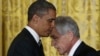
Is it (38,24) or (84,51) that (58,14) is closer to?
(38,24)

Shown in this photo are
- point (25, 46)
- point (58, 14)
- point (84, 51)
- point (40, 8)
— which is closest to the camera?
point (84, 51)

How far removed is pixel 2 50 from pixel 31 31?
1.77 meters

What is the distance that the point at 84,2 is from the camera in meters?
3.79

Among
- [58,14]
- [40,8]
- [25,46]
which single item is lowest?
[58,14]

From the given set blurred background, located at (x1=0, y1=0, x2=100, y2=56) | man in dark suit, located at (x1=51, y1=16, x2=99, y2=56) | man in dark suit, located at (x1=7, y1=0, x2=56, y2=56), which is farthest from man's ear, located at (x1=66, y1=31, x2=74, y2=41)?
blurred background, located at (x1=0, y1=0, x2=100, y2=56)

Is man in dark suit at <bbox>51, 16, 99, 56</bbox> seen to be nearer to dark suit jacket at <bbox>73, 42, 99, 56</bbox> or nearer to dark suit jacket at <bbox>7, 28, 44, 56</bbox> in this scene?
dark suit jacket at <bbox>73, 42, 99, 56</bbox>

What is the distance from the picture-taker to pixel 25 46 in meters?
2.15

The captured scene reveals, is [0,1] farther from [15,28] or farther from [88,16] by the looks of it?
[88,16]

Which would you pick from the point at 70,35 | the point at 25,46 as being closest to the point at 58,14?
the point at 25,46

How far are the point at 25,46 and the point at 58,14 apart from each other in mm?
1708

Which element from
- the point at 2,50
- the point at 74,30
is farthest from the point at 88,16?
the point at 74,30

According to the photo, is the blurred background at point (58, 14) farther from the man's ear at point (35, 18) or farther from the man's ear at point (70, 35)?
the man's ear at point (70, 35)

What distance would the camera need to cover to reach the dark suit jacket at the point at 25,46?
2.13 meters

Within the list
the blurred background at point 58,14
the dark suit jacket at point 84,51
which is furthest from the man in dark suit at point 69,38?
the blurred background at point 58,14
